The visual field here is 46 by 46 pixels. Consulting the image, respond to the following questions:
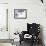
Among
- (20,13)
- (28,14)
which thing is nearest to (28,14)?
(28,14)

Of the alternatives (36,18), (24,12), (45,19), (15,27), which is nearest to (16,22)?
(15,27)

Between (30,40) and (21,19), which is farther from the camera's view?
(21,19)

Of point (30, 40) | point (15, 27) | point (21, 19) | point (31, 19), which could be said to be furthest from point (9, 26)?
point (30, 40)

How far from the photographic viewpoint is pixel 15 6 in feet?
11.9

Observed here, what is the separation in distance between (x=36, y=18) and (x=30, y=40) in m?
0.94

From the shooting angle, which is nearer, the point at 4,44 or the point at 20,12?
the point at 4,44

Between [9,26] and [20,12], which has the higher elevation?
[20,12]

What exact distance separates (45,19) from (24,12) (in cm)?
67

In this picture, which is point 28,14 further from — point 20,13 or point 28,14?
point 20,13

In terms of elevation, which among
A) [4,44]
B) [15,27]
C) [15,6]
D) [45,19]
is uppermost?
[15,6]

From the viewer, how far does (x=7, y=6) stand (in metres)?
3.69

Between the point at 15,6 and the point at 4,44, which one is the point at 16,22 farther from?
the point at 4,44

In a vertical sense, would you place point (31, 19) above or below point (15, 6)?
below

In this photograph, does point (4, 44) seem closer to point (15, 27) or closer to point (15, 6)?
point (15, 27)
